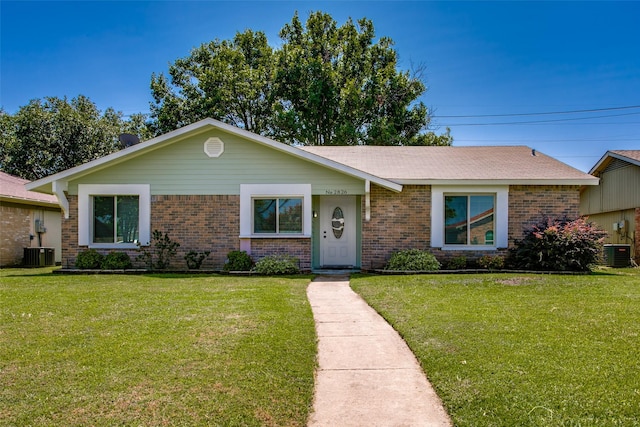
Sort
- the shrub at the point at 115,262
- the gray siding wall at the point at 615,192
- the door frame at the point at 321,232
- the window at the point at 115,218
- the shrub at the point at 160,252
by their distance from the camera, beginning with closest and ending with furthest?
the shrub at the point at 115,262 < the shrub at the point at 160,252 < the window at the point at 115,218 < the door frame at the point at 321,232 < the gray siding wall at the point at 615,192

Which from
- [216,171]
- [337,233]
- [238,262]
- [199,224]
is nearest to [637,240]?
[337,233]

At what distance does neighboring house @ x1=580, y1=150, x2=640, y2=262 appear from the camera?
672 inches

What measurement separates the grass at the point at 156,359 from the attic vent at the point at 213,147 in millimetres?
5681

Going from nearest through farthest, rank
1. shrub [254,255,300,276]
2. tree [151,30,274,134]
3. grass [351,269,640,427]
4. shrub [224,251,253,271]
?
grass [351,269,640,427], shrub [254,255,300,276], shrub [224,251,253,271], tree [151,30,274,134]

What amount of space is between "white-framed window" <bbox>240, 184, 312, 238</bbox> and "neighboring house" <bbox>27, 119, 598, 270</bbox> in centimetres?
3

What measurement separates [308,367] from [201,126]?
31.8 feet

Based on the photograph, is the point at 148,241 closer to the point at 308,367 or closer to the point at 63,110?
the point at 308,367

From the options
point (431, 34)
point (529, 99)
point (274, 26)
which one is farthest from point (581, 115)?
point (274, 26)

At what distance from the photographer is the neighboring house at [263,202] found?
1327 cm

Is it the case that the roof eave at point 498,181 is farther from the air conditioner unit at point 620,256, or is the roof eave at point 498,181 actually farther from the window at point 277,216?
the air conditioner unit at point 620,256

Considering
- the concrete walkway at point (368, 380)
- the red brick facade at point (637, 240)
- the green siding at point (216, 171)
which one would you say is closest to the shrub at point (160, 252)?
the green siding at point (216, 171)

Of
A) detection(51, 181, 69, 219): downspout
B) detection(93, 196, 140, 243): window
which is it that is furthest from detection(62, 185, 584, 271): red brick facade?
detection(51, 181, 69, 219): downspout

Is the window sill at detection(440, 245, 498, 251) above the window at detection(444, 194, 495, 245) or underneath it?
underneath

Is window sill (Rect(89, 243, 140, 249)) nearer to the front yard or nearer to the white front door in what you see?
the front yard
